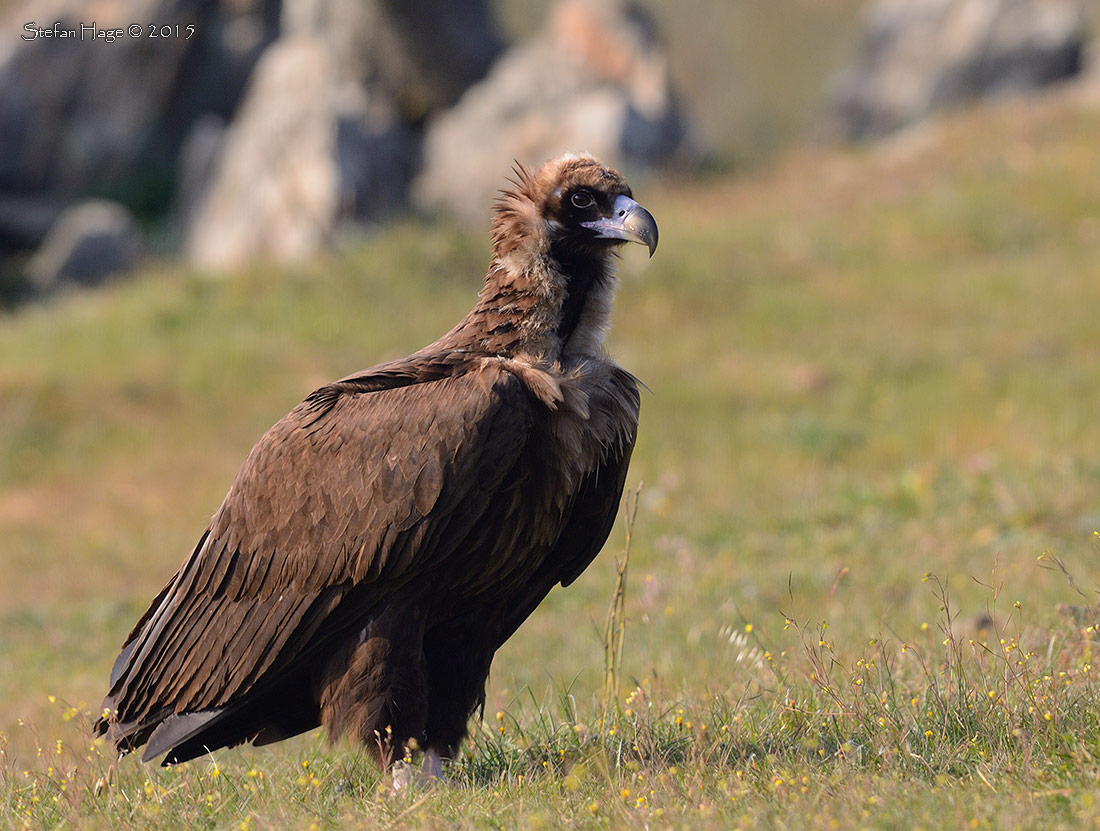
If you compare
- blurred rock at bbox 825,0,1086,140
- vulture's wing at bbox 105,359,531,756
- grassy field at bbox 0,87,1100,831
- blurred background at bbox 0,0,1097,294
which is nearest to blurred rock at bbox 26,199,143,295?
blurred background at bbox 0,0,1097,294

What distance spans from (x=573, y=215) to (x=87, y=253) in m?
14.7

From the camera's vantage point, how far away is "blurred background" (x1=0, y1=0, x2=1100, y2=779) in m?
8.15

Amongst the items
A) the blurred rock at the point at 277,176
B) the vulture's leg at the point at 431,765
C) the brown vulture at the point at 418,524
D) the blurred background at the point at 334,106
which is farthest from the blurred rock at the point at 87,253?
the vulture's leg at the point at 431,765

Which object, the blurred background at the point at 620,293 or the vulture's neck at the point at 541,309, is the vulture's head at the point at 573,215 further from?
the blurred background at the point at 620,293

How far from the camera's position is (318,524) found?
14.2ft

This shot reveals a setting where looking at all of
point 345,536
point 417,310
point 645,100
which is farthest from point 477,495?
point 645,100

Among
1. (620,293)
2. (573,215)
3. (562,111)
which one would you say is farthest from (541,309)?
(562,111)

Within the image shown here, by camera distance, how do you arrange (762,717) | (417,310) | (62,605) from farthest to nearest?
(417,310) < (62,605) < (762,717)

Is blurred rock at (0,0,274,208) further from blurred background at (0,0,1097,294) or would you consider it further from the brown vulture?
the brown vulture

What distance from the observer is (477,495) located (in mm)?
4113

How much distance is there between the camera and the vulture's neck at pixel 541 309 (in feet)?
14.8

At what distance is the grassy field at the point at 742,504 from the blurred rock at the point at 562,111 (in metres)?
1.08

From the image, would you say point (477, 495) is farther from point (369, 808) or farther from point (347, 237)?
point (347, 237)

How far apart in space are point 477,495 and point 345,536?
0.46 meters
